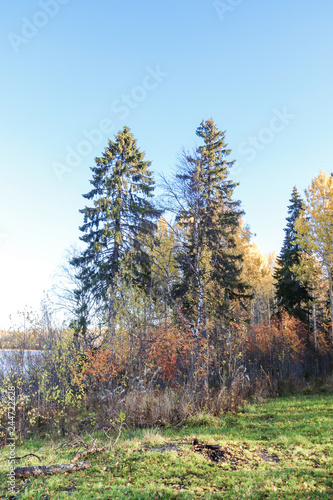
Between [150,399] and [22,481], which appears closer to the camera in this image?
[22,481]

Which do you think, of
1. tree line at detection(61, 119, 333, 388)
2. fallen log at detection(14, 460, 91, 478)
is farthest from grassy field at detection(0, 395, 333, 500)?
tree line at detection(61, 119, 333, 388)

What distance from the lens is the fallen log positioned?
213 inches

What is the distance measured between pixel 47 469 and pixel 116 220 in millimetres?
12946

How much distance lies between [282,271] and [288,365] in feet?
21.6

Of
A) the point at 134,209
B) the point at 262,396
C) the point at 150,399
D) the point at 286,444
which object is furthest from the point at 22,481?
the point at 134,209

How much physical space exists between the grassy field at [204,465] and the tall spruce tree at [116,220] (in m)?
8.77

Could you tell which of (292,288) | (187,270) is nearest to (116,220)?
(187,270)

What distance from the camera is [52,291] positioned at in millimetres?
21656

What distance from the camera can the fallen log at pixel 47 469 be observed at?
5410 millimetres

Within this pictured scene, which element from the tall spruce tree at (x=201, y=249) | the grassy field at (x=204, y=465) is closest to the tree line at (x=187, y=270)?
the tall spruce tree at (x=201, y=249)

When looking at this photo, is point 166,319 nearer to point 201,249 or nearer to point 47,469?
point 201,249

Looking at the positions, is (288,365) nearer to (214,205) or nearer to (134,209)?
(214,205)

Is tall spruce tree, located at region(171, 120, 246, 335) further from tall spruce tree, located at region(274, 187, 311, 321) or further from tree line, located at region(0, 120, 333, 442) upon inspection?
tall spruce tree, located at region(274, 187, 311, 321)

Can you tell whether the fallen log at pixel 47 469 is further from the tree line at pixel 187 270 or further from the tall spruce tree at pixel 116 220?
the tall spruce tree at pixel 116 220
